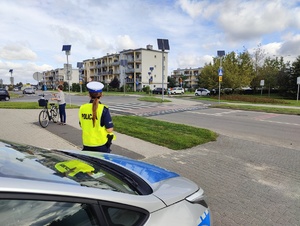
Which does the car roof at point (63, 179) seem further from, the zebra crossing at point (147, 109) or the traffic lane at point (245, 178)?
the zebra crossing at point (147, 109)

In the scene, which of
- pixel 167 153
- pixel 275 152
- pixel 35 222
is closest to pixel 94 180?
pixel 35 222

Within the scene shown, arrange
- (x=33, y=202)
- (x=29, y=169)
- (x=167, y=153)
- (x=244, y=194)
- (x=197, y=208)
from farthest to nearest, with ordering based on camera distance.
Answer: (x=167, y=153)
(x=244, y=194)
(x=197, y=208)
(x=29, y=169)
(x=33, y=202)

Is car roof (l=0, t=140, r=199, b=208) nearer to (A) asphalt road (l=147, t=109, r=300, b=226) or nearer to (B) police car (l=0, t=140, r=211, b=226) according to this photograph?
(B) police car (l=0, t=140, r=211, b=226)

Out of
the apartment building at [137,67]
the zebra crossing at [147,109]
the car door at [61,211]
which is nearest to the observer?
the car door at [61,211]

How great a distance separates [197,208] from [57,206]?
1.14 meters

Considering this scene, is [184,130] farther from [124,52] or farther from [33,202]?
[124,52]

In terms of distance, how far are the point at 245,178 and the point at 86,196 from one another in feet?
13.2

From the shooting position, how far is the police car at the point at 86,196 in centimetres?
127

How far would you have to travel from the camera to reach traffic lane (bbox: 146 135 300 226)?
10.9 feet

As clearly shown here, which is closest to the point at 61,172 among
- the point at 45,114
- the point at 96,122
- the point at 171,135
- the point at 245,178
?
the point at 96,122

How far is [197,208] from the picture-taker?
1966 mm

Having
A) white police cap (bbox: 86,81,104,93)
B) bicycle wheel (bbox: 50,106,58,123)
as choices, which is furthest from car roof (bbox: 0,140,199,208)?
bicycle wheel (bbox: 50,106,58,123)

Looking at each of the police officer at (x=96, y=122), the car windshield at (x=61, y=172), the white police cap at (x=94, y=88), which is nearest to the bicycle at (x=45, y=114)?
the police officer at (x=96, y=122)

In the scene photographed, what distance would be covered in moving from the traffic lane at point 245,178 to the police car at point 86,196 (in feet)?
5.22
